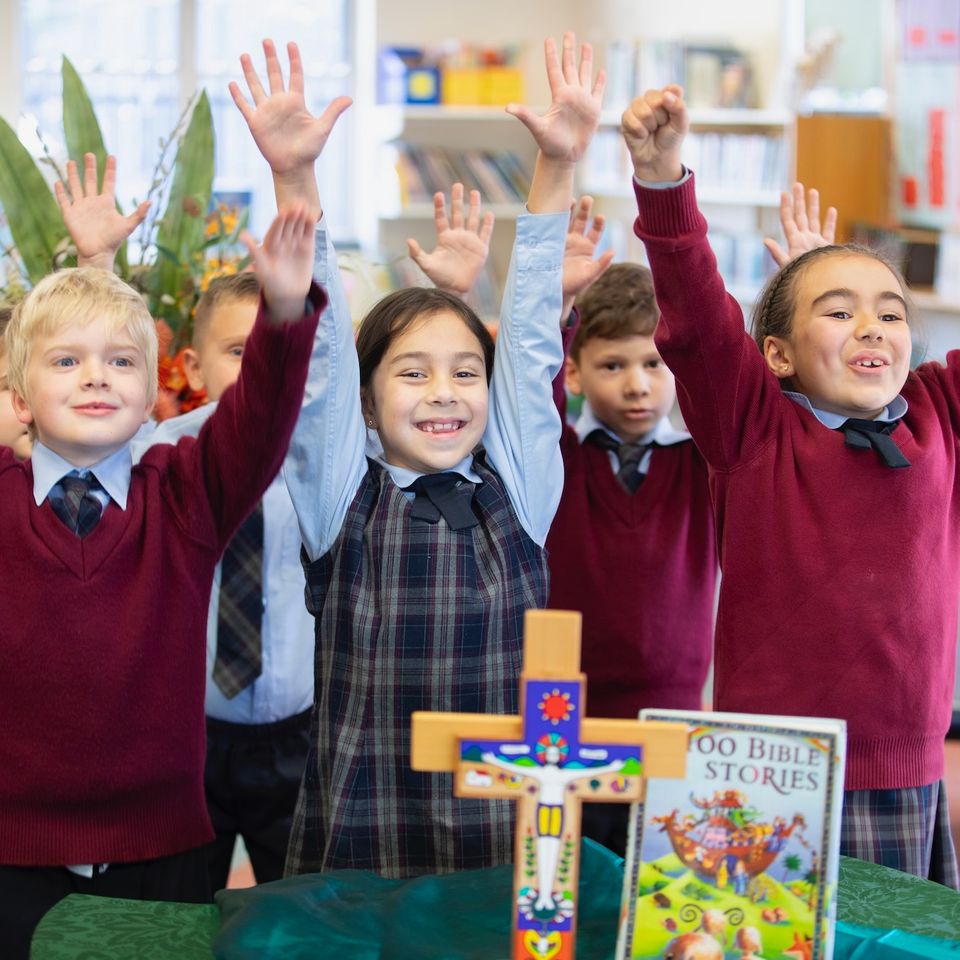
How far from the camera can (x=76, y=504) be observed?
1475 millimetres

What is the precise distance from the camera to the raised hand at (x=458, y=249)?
1.86 meters

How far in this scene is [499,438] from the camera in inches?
62.5

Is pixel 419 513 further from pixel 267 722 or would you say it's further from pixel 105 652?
pixel 267 722

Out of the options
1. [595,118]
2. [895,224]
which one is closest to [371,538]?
[595,118]

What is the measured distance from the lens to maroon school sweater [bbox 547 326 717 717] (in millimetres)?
1991

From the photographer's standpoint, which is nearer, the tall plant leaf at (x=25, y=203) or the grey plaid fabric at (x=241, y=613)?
the grey plaid fabric at (x=241, y=613)

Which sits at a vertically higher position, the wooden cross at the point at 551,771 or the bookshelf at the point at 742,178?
the bookshelf at the point at 742,178

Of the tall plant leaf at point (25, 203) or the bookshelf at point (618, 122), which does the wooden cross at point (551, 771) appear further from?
the bookshelf at point (618, 122)

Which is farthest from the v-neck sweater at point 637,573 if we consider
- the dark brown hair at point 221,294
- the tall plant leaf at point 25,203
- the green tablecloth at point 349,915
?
the tall plant leaf at point 25,203

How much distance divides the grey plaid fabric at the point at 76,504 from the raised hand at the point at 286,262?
0.32 m

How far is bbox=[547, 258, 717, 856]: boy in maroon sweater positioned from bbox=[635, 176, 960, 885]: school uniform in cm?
35

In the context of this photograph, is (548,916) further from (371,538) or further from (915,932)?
(371,538)

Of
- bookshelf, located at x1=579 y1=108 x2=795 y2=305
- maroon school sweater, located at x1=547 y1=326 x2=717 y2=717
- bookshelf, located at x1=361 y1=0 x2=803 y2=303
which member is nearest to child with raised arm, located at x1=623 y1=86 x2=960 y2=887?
maroon school sweater, located at x1=547 y1=326 x2=717 y2=717

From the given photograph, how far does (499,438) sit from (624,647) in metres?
0.54
